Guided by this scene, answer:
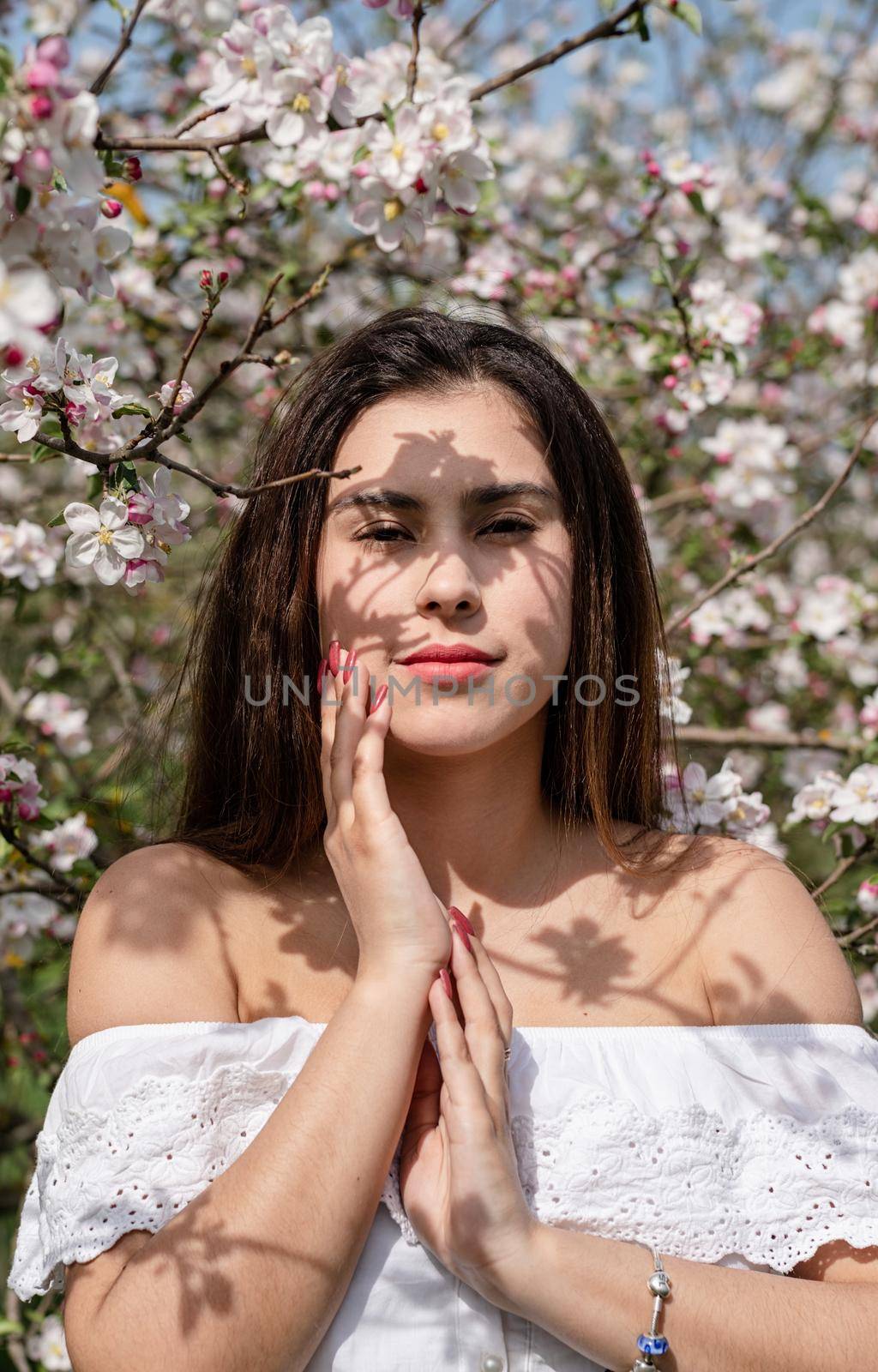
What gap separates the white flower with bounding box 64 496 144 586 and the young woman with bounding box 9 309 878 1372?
28 cm

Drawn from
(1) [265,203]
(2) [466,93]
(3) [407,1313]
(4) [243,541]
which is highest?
(1) [265,203]

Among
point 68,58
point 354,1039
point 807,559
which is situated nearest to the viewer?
point 68,58

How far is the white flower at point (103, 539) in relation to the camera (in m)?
1.49

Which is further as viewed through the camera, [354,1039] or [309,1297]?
[354,1039]

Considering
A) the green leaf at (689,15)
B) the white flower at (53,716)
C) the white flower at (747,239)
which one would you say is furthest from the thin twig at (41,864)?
the white flower at (747,239)

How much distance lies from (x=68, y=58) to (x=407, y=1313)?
4.55 ft

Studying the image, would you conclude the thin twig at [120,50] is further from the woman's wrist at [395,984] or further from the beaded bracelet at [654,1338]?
the beaded bracelet at [654,1338]

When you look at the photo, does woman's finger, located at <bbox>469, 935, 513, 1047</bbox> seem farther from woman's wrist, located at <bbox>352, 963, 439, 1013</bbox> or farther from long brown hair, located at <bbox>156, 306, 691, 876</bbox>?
long brown hair, located at <bbox>156, 306, 691, 876</bbox>

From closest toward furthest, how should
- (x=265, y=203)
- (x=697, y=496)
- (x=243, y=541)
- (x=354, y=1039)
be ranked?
1. (x=354, y=1039)
2. (x=243, y=541)
3. (x=265, y=203)
4. (x=697, y=496)

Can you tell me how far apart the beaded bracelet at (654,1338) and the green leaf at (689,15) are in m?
1.59

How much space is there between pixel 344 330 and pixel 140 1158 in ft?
5.88

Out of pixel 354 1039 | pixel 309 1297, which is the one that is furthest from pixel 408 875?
pixel 309 1297

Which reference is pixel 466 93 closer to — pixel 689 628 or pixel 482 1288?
pixel 482 1288

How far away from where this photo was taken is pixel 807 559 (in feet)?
18.1
